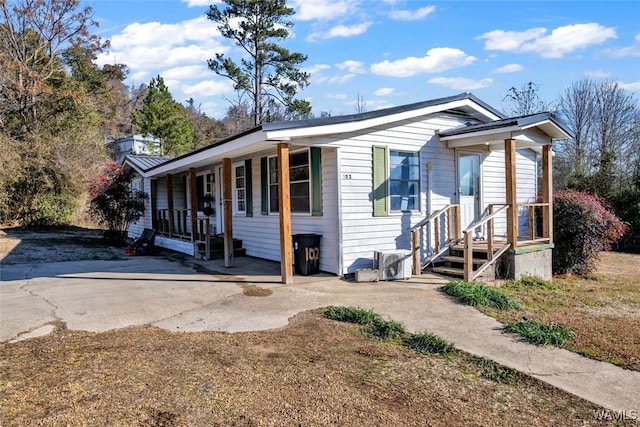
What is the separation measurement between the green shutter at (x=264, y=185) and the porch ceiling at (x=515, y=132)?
405cm

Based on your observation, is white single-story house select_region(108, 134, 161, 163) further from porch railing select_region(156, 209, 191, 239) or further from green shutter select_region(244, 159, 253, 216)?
green shutter select_region(244, 159, 253, 216)

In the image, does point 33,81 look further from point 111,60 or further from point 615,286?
point 615,286

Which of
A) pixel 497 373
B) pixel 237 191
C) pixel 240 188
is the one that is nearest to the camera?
pixel 497 373

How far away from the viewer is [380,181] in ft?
27.4

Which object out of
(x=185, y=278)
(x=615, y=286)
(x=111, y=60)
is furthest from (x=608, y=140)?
(x=111, y=60)

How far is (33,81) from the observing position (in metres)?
20.5

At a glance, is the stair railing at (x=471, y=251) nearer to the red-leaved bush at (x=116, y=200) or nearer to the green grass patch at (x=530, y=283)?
the green grass patch at (x=530, y=283)

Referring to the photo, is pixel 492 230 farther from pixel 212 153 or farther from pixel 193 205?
pixel 193 205

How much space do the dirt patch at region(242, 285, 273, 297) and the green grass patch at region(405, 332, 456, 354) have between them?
2830mm

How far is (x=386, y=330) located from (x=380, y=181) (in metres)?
4.11

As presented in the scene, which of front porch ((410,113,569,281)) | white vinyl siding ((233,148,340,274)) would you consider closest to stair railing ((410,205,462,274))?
front porch ((410,113,569,281))

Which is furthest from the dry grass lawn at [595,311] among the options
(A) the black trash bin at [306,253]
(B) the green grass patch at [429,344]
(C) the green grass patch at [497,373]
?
(A) the black trash bin at [306,253]

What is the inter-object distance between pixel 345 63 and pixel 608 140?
16.3 metres

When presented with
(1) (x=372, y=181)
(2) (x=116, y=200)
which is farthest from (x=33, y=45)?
(1) (x=372, y=181)
